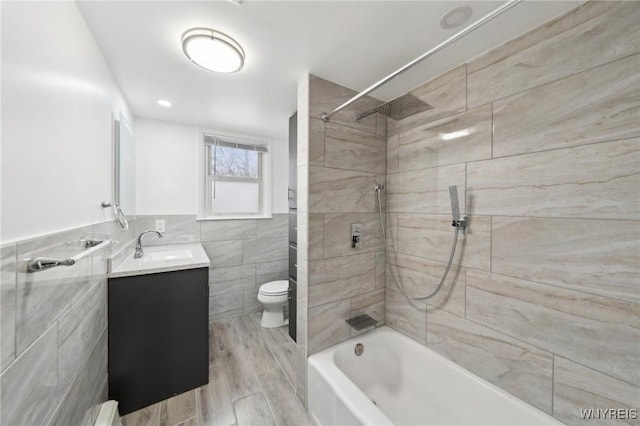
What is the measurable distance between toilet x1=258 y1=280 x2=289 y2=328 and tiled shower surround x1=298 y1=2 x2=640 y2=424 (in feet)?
3.21

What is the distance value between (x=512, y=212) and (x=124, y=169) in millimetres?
2700

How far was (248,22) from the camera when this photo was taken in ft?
3.64

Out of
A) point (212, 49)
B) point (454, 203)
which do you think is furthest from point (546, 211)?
point (212, 49)

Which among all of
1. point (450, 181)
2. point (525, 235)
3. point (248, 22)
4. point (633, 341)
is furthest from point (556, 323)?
point (248, 22)

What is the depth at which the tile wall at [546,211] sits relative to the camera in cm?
90

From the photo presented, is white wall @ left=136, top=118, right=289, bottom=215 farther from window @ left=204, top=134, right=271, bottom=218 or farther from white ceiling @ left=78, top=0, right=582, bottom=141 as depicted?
white ceiling @ left=78, top=0, right=582, bottom=141

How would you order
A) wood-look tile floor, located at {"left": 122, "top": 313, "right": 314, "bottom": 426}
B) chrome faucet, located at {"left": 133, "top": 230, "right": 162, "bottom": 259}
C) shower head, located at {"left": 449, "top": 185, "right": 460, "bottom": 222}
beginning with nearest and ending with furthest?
shower head, located at {"left": 449, "top": 185, "right": 460, "bottom": 222}
wood-look tile floor, located at {"left": 122, "top": 313, "right": 314, "bottom": 426}
chrome faucet, located at {"left": 133, "top": 230, "right": 162, "bottom": 259}

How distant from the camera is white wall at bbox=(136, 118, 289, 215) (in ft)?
7.63

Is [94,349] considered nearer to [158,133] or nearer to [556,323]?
[158,133]

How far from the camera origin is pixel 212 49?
48.1 inches

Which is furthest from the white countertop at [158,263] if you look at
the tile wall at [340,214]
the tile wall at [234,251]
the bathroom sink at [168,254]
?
the tile wall at [340,214]

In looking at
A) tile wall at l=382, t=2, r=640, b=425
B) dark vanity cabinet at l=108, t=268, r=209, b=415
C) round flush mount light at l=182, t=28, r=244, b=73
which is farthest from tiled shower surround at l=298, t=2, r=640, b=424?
dark vanity cabinet at l=108, t=268, r=209, b=415

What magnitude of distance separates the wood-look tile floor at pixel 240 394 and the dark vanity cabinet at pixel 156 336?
105 mm

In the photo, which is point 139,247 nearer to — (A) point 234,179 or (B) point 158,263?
(B) point 158,263
